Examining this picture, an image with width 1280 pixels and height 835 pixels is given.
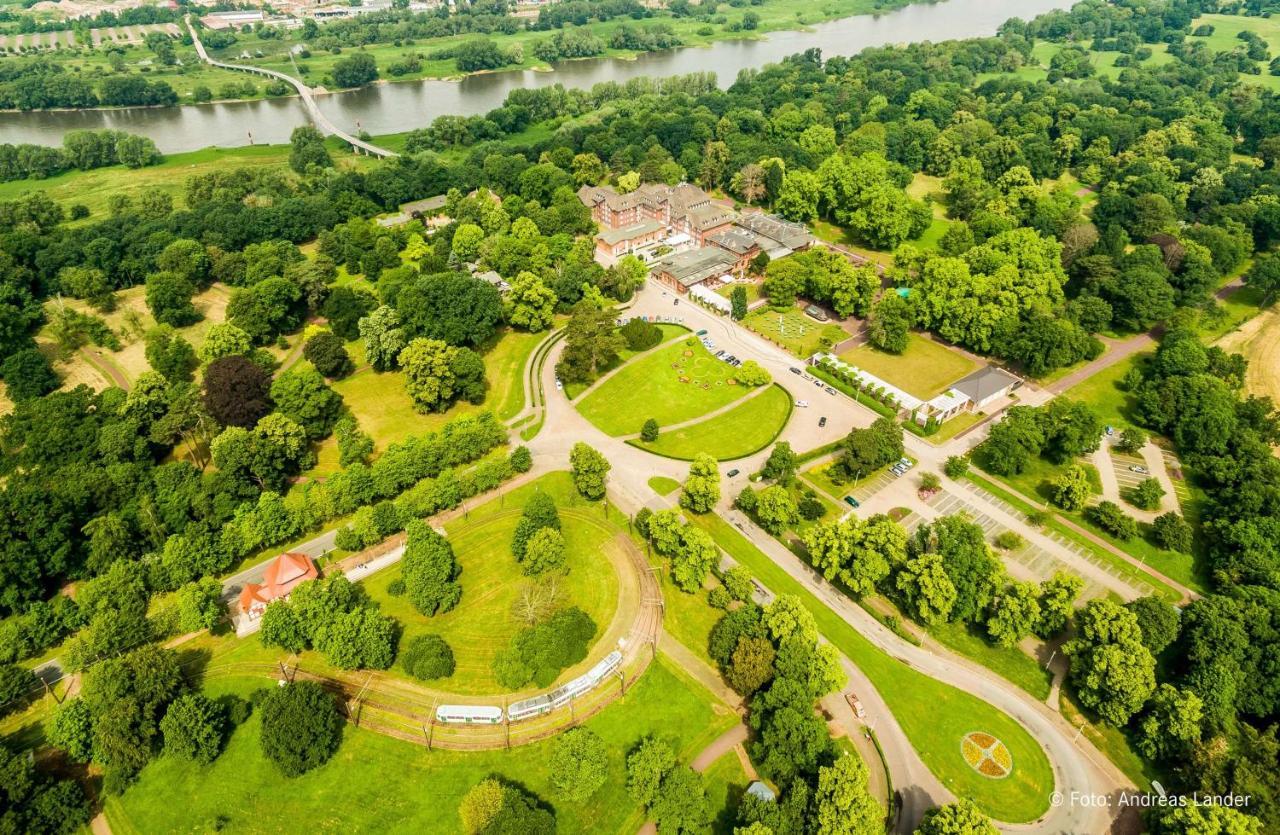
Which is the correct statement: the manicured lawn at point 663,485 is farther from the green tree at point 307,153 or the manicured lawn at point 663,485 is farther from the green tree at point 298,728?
the green tree at point 307,153

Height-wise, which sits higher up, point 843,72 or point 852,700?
point 843,72

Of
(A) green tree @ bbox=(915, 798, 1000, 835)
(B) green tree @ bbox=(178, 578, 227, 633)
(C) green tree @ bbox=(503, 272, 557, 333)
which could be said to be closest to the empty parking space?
(A) green tree @ bbox=(915, 798, 1000, 835)

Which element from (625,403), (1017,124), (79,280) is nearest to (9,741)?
(625,403)

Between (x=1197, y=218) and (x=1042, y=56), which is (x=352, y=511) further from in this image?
(x=1042, y=56)

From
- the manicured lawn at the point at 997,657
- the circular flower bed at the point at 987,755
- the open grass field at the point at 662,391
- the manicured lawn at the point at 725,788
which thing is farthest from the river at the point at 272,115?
the circular flower bed at the point at 987,755

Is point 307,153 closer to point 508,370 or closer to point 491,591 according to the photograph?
point 508,370

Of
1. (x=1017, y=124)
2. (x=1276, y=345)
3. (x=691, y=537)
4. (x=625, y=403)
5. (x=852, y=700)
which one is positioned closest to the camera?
(x=852, y=700)

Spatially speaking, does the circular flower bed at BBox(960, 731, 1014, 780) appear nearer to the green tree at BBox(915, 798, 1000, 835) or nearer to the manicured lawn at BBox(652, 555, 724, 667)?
the green tree at BBox(915, 798, 1000, 835)
